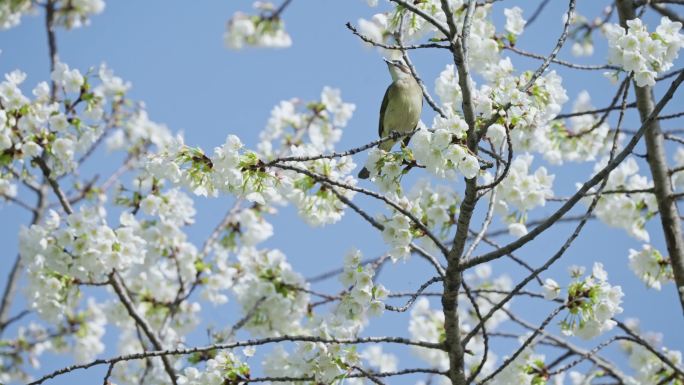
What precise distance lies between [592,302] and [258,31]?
4.08 m

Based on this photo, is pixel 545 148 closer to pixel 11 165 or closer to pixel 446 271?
pixel 446 271

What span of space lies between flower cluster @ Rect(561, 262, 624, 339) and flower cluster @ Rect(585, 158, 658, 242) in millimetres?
1718

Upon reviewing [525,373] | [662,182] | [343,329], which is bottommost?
[525,373]

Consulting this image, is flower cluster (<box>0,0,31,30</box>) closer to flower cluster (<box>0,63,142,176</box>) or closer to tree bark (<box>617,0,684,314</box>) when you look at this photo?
flower cluster (<box>0,63,142,176</box>)

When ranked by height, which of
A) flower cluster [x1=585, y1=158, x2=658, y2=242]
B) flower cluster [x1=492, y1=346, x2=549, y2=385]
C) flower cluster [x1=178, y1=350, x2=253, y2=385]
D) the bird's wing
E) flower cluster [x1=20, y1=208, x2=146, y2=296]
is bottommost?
flower cluster [x1=178, y1=350, x2=253, y2=385]

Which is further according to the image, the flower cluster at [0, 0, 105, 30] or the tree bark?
the flower cluster at [0, 0, 105, 30]

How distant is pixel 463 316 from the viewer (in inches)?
276

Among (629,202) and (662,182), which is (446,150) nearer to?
(662,182)

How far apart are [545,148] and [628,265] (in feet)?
3.15

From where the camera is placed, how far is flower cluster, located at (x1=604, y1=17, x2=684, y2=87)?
3.55m

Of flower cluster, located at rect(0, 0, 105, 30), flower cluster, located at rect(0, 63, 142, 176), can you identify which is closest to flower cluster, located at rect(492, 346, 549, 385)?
flower cluster, located at rect(0, 63, 142, 176)

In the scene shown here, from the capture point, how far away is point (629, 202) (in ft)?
17.3

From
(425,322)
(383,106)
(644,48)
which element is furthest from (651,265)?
(425,322)

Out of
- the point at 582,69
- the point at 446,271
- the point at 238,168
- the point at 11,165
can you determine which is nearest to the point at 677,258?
the point at 582,69
